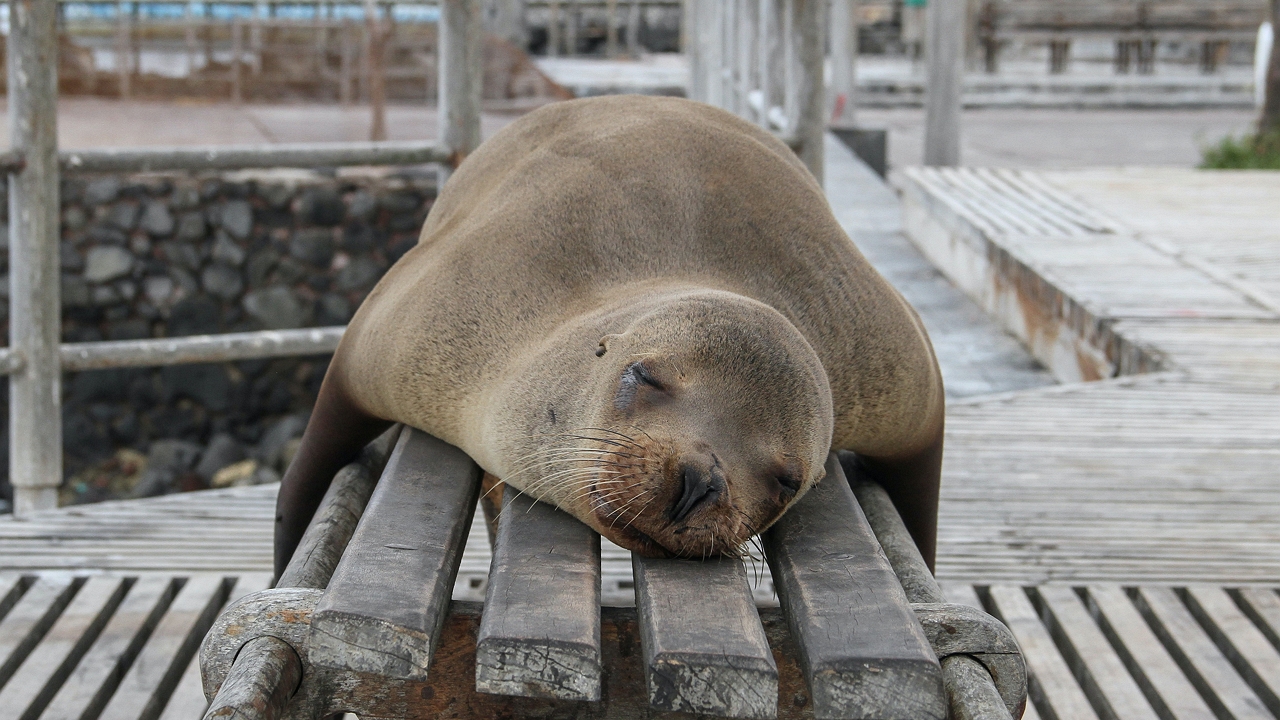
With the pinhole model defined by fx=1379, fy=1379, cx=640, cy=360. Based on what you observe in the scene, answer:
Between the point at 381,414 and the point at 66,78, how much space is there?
11.3 meters

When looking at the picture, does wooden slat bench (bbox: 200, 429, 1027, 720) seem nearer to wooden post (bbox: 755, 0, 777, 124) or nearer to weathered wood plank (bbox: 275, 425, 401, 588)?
weathered wood plank (bbox: 275, 425, 401, 588)

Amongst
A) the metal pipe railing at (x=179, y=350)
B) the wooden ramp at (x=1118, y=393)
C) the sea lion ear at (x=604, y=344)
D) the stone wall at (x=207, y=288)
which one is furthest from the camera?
the stone wall at (x=207, y=288)

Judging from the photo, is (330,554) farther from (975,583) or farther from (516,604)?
(975,583)

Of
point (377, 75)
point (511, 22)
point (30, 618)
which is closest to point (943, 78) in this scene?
point (377, 75)

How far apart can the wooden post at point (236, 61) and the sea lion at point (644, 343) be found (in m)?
10.6

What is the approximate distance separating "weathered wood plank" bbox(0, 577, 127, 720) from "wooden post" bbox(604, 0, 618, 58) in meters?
20.8

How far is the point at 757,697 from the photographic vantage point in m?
1.63

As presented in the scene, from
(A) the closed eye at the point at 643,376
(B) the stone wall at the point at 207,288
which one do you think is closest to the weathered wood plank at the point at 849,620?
(A) the closed eye at the point at 643,376

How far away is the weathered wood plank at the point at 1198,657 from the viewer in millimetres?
2824

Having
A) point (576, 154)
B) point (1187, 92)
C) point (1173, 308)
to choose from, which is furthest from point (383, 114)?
point (1187, 92)

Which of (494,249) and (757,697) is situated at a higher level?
(494,249)

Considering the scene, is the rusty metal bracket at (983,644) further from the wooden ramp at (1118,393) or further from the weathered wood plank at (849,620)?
the wooden ramp at (1118,393)

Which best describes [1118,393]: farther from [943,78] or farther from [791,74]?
[943,78]

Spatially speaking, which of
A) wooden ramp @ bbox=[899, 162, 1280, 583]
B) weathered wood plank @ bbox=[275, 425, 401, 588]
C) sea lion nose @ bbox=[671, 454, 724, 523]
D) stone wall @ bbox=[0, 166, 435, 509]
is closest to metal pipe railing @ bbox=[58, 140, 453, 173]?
weathered wood plank @ bbox=[275, 425, 401, 588]
